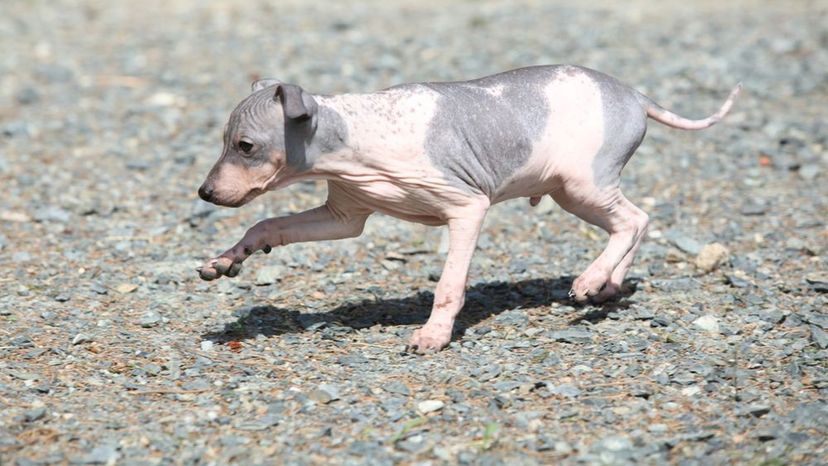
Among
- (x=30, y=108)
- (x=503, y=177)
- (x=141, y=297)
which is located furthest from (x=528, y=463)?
(x=30, y=108)

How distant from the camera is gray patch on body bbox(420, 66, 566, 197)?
589 centimetres

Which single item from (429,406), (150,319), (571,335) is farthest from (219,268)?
(571,335)

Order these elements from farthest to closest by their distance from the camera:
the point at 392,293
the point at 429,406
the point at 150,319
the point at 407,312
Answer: the point at 392,293 < the point at 407,312 < the point at 150,319 < the point at 429,406

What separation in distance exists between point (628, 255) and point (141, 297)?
276cm

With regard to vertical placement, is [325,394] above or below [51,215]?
above

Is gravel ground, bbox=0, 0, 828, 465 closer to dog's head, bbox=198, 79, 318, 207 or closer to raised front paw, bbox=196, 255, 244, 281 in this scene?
raised front paw, bbox=196, 255, 244, 281

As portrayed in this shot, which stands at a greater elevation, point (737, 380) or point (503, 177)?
point (503, 177)

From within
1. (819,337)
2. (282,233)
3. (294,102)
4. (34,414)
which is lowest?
(34,414)

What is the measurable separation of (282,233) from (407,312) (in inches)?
35.0

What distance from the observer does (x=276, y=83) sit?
5898mm

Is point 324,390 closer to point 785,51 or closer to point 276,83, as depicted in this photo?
point 276,83

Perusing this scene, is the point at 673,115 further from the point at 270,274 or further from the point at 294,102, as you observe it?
the point at 270,274

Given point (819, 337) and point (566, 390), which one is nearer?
point (566, 390)

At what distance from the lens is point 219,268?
19.8ft
